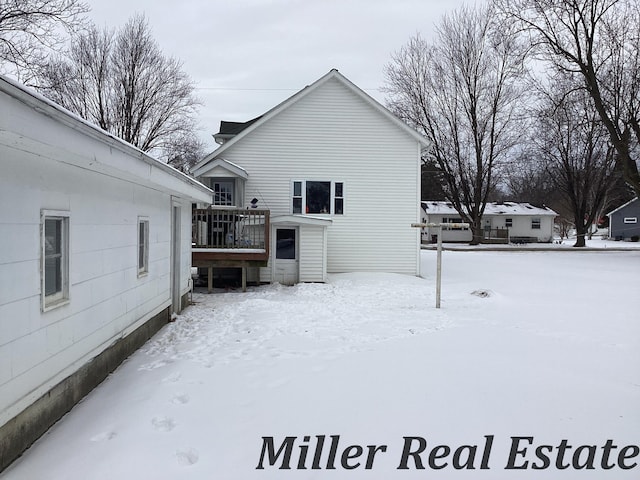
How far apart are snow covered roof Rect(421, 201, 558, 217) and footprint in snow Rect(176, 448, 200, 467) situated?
4138 cm

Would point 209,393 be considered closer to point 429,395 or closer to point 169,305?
point 429,395

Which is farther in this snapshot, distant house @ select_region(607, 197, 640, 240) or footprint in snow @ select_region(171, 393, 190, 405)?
distant house @ select_region(607, 197, 640, 240)

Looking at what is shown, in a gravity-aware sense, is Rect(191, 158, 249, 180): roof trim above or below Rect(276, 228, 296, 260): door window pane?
above

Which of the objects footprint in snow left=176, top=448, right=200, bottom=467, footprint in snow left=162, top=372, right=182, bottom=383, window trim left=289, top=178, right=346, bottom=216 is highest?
window trim left=289, top=178, right=346, bottom=216

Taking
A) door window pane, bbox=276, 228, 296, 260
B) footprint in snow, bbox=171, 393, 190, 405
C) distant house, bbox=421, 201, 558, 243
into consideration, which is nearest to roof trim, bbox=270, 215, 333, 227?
door window pane, bbox=276, 228, 296, 260

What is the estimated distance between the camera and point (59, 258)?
4.49 m

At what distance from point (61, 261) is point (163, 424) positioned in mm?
1801

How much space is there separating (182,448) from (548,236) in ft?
152

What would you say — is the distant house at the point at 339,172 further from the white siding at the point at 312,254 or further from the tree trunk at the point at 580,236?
the tree trunk at the point at 580,236

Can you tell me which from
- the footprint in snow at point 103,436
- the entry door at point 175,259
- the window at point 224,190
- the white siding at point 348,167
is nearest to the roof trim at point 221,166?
the window at point 224,190

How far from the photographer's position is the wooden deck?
13.3 meters

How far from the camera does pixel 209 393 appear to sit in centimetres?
496

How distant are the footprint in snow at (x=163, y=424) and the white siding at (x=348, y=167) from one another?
12.3 m

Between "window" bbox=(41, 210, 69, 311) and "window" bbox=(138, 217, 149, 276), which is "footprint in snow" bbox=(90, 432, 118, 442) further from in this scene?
"window" bbox=(138, 217, 149, 276)
